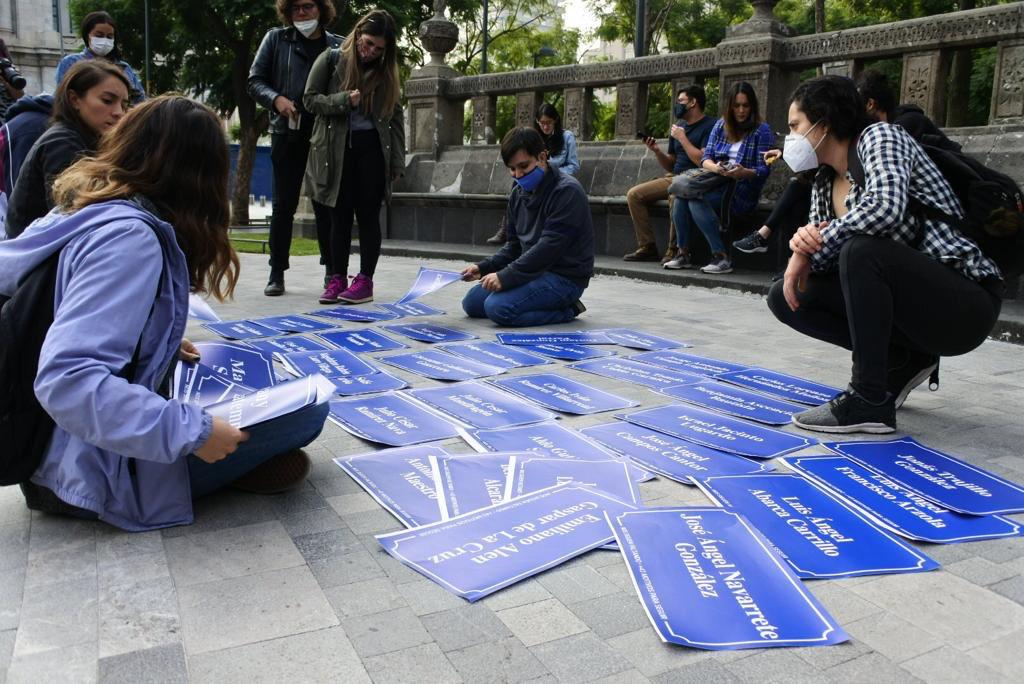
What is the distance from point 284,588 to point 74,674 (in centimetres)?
51

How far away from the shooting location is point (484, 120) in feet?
39.3

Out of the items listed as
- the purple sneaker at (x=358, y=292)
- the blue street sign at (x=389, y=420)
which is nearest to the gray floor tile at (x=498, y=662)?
the blue street sign at (x=389, y=420)

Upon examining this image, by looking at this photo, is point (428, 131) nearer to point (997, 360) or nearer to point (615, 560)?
point (997, 360)

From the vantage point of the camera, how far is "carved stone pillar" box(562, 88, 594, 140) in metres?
10.8

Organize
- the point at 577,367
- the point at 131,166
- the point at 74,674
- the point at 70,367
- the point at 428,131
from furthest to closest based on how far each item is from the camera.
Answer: the point at 428,131
the point at 577,367
the point at 131,166
the point at 70,367
the point at 74,674

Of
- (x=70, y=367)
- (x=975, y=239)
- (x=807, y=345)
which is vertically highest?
(x=975, y=239)

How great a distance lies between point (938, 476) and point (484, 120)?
964cm

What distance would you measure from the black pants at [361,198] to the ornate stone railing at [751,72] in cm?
407

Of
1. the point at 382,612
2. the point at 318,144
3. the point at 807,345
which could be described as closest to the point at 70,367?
the point at 382,612

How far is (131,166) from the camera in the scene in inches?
94.0

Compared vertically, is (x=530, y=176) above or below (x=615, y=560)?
above

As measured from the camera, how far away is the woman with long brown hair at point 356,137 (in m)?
6.43

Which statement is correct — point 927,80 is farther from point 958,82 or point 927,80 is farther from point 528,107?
point 528,107

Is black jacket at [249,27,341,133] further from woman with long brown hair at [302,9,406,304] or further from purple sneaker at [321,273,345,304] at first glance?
purple sneaker at [321,273,345,304]
